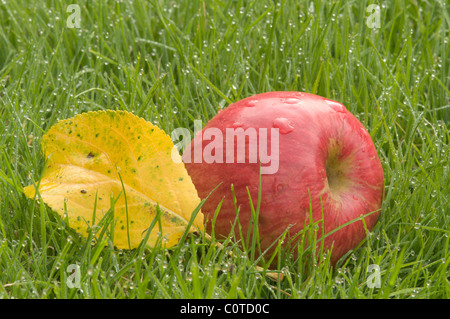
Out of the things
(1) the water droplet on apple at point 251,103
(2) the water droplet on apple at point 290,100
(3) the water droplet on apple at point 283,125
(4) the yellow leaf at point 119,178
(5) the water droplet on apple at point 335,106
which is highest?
(2) the water droplet on apple at point 290,100

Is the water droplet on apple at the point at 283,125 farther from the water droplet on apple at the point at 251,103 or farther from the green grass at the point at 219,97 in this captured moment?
the green grass at the point at 219,97

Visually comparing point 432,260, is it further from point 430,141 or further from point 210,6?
point 210,6

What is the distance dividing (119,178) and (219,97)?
0.85 meters

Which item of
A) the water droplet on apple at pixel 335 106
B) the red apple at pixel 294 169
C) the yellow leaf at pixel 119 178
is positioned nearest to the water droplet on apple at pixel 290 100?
the red apple at pixel 294 169

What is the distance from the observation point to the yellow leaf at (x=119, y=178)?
5.90ft

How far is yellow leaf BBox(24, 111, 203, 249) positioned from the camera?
1.80 m

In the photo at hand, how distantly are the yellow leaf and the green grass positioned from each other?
0.05 meters

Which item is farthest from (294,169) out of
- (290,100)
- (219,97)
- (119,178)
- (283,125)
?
(219,97)

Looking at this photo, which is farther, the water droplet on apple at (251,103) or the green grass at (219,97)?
the water droplet on apple at (251,103)

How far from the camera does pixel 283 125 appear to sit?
177cm

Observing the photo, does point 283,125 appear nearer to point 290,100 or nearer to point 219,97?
point 290,100

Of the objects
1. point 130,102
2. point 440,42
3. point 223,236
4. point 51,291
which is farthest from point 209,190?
point 440,42

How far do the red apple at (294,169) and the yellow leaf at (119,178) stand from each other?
78 millimetres
